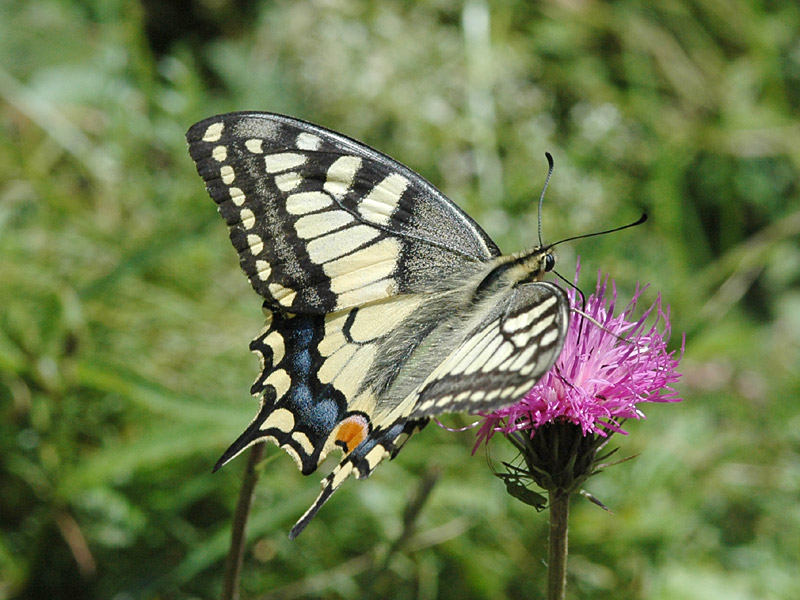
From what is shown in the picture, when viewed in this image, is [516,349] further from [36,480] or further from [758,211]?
[758,211]

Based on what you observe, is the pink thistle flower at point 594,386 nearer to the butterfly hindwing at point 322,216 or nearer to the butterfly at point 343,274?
the butterfly at point 343,274

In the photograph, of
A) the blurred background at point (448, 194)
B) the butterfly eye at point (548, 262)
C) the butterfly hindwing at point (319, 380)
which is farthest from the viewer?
the blurred background at point (448, 194)

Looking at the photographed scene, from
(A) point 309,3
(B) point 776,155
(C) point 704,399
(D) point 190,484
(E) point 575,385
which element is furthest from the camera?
(A) point 309,3

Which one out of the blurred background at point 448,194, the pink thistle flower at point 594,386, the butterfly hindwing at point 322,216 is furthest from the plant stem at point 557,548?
the butterfly hindwing at point 322,216

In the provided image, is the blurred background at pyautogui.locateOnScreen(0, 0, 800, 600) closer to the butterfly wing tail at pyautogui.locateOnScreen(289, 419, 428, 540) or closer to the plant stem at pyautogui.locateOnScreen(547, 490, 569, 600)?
the butterfly wing tail at pyautogui.locateOnScreen(289, 419, 428, 540)

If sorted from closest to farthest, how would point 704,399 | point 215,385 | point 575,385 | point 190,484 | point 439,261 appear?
point 575,385 < point 439,261 < point 190,484 < point 215,385 < point 704,399

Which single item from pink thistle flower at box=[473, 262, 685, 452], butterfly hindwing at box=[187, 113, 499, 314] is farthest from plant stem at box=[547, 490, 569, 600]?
butterfly hindwing at box=[187, 113, 499, 314]

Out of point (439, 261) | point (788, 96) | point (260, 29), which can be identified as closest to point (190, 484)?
point (439, 261)
